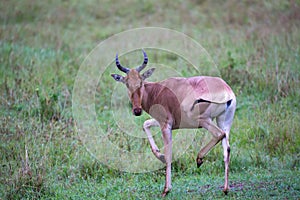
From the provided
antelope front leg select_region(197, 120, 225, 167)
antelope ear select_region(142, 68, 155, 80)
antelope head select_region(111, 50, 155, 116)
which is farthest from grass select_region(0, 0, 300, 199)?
antelope ear select_region(142, 68, 155, 80)

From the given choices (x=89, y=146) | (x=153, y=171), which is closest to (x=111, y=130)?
(x=89, y=146)

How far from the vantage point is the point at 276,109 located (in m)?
9.16

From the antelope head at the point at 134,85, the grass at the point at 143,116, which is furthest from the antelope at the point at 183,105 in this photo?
the grass at the point at 143,116

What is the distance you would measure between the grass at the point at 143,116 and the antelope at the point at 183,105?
620 millimetres

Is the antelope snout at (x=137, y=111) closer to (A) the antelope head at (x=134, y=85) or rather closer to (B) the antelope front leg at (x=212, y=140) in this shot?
(A) the antelope head at (x=134, y=85)

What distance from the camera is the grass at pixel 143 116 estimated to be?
702cm

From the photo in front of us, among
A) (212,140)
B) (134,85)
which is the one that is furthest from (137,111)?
(212,140)

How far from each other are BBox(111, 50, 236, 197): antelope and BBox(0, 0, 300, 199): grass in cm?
62

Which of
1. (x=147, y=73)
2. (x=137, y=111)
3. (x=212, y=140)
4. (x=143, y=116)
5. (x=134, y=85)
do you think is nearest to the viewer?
(x=212, y=140)

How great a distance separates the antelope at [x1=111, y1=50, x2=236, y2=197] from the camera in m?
6.56

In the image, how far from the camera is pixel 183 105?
6.91 meters

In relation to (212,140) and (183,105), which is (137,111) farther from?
(212,140)

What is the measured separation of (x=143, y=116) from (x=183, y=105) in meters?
2.51

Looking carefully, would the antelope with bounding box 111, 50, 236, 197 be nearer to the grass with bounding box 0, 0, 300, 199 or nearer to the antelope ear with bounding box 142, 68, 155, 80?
the antelope ear with bounding box 142, 68, 155, 80
